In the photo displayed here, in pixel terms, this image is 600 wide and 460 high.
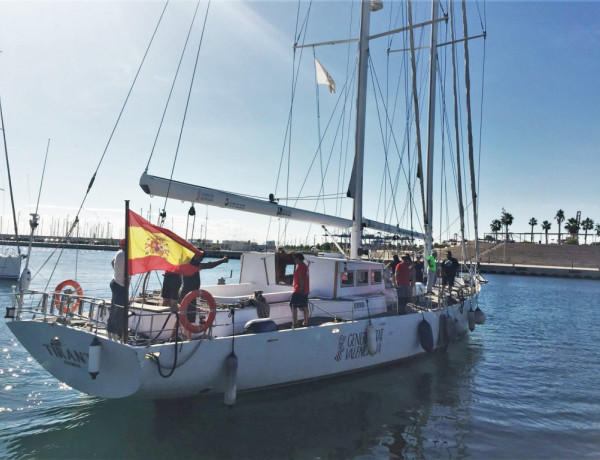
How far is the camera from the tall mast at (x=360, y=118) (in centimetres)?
1329

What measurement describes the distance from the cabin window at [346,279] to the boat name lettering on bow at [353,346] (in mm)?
1517

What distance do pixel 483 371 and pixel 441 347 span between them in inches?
62.5

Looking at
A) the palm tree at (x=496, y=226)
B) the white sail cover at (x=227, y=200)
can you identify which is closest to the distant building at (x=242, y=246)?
the white sail cover at (x=227, y=200)

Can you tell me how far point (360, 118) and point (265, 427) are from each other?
362 inches

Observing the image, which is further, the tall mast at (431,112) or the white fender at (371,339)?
the tall mast at (431,112)

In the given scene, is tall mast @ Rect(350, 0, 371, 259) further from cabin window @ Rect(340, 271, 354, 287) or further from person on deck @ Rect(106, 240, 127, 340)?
person on deck @ Rect(106, 240, 127, 340)

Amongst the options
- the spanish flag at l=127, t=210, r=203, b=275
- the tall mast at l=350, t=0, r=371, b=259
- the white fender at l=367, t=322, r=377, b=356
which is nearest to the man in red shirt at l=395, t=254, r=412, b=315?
the tall mast at l=350, t=0, r=371, b=259

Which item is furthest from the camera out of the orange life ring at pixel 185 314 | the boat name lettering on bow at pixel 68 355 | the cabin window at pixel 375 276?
the cabin window at pixel 375 276

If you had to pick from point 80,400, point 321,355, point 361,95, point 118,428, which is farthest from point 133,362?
point 361,95

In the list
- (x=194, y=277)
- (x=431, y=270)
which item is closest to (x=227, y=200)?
(x=194, y=277)

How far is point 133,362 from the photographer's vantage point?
22.7 ft

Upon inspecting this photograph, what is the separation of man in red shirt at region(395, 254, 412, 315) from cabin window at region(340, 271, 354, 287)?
159cm

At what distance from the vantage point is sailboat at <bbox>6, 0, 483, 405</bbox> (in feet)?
23.9

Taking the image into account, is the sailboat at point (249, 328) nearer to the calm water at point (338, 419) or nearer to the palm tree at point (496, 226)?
the calm water at point (338, 419)
